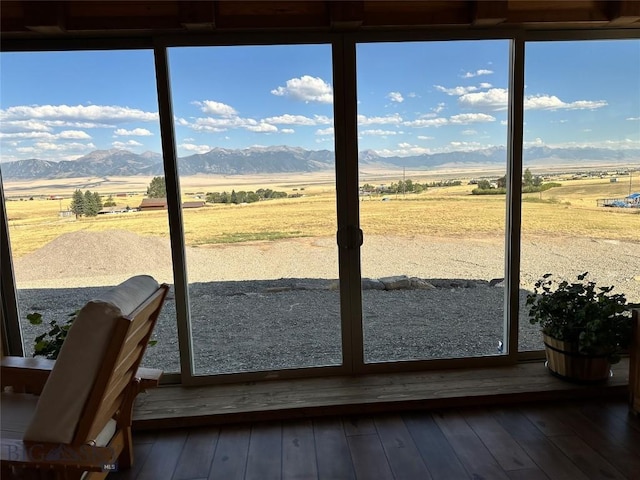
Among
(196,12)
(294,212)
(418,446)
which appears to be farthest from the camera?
(294,212)

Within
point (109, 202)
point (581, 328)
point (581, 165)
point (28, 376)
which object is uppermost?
point (581, 165)

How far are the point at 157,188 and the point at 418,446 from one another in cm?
219

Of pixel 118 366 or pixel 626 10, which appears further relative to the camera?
pixel 626 10

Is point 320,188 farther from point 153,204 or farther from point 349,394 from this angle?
point 349,394

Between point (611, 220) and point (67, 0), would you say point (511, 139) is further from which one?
point (67, 0)

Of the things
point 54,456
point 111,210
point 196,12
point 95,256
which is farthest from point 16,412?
point 196,12

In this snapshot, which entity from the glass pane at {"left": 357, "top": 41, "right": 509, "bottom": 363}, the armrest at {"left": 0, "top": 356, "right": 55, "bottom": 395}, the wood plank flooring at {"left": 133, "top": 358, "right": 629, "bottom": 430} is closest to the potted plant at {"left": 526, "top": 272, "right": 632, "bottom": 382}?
the wood plank flooring at {"left": 133, "top": 358, "right": 629, "bottom": 430}

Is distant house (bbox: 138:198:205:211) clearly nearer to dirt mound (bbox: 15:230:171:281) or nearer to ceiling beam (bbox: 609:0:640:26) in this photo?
dirt mound (bbox: 15:230:171:281)

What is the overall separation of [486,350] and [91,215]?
2.86 m

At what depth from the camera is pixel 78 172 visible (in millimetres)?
2893

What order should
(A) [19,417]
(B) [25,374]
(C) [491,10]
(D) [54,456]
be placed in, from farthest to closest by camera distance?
(C) [491,10]
(B) [25,374]
(A) [19,417]
(D) [54,456]

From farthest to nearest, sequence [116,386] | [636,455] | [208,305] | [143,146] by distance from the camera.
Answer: [208,305], [143,146], [636,455], [116,386]

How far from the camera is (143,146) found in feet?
9.41

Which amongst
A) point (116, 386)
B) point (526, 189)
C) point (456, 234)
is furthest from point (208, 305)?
point (526, 189)
